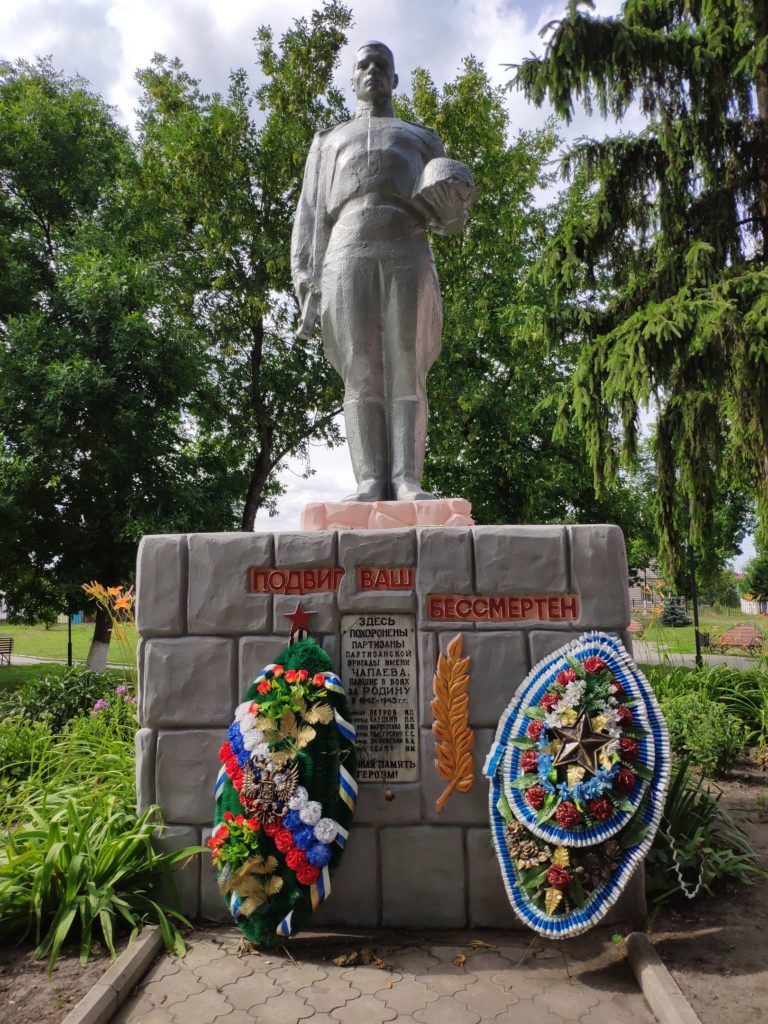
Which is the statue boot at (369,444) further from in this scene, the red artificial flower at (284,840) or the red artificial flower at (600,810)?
the red artificial flower at (600,810)

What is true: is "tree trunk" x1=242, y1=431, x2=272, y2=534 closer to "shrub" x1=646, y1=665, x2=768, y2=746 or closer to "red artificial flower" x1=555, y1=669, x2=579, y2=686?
"shrub" x1=646, y1=665, x2=768, y2=746

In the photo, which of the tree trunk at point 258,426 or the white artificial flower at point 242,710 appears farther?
the tree trunk at point 258,426

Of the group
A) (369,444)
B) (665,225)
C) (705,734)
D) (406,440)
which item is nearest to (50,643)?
(665,225)

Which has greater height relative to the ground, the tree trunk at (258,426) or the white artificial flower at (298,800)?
the tree trunk at (258,426)

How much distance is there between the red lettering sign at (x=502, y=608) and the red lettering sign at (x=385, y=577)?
121 mm

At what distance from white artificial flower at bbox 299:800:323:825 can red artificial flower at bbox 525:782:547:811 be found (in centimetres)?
78

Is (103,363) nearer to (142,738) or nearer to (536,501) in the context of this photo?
(536,501)

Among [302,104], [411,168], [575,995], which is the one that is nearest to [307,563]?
[575,995]

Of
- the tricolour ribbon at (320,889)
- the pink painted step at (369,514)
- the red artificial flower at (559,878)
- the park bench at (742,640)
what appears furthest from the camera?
the park bench at (742,640)

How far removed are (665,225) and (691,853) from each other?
7.21m

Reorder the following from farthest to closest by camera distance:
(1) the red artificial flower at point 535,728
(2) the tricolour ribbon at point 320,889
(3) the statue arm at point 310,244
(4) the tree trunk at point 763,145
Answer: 1. (4) the tree trunk at point 763,145
2. (3) the statue arm at point 310,244
3. (1) the red artificial flower at point 535,728
4. (2) the tricolour ribbon at point 320,889

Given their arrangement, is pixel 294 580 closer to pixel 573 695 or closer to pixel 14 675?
pixel 573 695

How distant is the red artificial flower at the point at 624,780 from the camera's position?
280 cm

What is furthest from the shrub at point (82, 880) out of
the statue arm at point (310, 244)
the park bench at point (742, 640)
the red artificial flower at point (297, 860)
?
the park bench at point (742, 640)
